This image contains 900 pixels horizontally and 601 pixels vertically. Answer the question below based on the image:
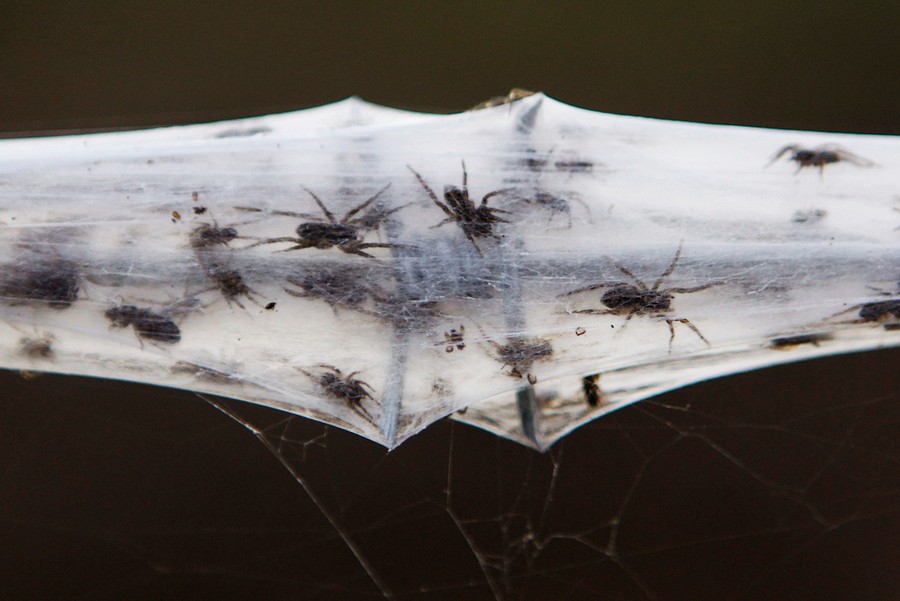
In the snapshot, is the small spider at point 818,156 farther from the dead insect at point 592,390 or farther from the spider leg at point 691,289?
the dead insect at point 592,390

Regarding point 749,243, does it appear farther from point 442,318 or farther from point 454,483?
point 454,483

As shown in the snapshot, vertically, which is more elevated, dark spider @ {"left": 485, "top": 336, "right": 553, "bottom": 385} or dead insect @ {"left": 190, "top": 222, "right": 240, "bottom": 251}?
dead insect @ {"left": 190, "top": 222, "right": 240, "bottom": 251}

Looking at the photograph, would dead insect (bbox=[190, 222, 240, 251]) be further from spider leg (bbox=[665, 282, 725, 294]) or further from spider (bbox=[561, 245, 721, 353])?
spider leg (bbox=[665, 282, 725, 294])

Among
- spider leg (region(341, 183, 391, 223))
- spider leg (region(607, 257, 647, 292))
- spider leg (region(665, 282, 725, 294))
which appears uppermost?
spider leg (region(341, 183, 391, 223))

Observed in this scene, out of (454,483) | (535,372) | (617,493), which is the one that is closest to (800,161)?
(535,372)

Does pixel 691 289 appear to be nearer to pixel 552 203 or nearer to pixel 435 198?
A: pixel 552 203

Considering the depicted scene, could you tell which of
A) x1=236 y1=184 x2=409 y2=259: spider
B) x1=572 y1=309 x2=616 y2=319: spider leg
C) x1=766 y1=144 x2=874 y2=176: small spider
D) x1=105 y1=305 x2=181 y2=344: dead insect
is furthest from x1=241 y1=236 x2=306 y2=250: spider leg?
x1=766 y1=144 x2=874 y2=176: small spider

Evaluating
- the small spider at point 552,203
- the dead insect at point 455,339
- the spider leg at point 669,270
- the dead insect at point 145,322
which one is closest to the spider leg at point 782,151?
the spider leg at point 669,270
